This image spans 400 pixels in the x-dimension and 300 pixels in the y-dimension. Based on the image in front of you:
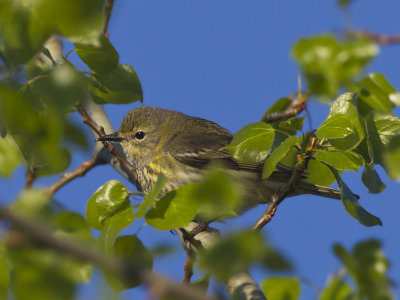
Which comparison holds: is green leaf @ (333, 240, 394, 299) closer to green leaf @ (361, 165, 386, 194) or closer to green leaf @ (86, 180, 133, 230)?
green leaf @ (86, 180, 133, 230)

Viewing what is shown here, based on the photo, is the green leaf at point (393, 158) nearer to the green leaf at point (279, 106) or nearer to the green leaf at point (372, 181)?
the green leaf at point (372, 181)

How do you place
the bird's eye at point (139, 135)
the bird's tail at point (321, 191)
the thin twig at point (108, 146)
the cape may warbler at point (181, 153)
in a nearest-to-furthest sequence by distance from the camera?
the thin twig at point (108, 146), the bird's tail at point (321, 191), the cape may warbler at point (181, 153), the bird's eye at point (139, 135)

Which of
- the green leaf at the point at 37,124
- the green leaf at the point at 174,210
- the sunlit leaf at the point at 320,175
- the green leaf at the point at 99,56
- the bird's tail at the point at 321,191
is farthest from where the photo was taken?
the bird's tail at the point at 321,191

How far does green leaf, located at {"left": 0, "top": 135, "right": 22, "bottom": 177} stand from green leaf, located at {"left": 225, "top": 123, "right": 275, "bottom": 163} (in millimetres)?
1844

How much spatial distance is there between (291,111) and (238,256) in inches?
121

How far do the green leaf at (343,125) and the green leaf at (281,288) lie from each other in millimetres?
1111

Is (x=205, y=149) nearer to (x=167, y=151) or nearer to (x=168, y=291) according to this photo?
(x=167, y=151)

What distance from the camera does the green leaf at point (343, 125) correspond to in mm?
3773

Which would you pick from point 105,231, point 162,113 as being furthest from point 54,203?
point 162,113

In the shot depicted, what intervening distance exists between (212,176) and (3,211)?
0.71 metres

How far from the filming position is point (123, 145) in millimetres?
8727

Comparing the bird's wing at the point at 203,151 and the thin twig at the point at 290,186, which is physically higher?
the thin twig at the point at 290,186

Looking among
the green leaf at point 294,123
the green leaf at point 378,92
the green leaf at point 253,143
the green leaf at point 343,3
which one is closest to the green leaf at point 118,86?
the green leaf at point 253,143

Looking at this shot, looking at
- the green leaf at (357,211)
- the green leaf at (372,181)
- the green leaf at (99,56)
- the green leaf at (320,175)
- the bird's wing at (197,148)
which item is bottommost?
the bird's wing at (197,148)
